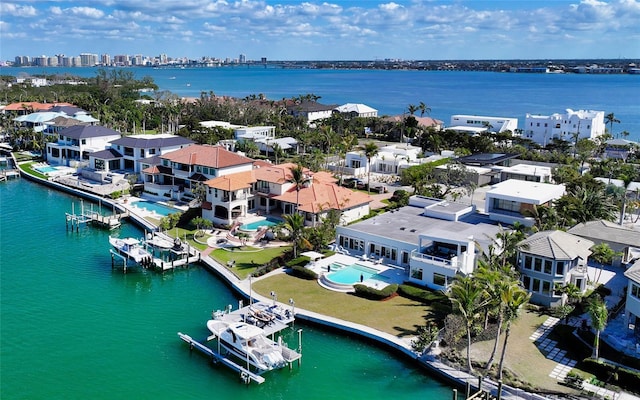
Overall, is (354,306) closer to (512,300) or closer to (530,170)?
(512,300)

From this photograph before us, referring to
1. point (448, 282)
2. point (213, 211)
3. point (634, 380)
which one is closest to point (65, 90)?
point (213, 211)

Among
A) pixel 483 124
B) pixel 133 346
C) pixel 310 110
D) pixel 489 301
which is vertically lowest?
pixel 133 346

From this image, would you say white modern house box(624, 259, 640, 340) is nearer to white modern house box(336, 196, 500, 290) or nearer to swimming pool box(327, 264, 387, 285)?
white modern house box(336, 196, 500, 290)

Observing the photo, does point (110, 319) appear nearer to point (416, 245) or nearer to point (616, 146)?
point (416, 245)

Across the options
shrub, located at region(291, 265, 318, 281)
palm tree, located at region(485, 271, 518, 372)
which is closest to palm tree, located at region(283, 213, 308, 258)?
shrub, located at region(291, 265, 318, 281)

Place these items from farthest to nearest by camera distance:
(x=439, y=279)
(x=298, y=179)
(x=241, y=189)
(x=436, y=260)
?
(x=241, y=189) → (x=298, y=179) → (x=436, y=260) → (x=439, y=279)

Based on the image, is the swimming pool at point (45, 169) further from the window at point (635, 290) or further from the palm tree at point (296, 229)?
the window at point (635, 290)

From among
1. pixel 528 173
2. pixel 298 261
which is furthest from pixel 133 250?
pixel 528 173
